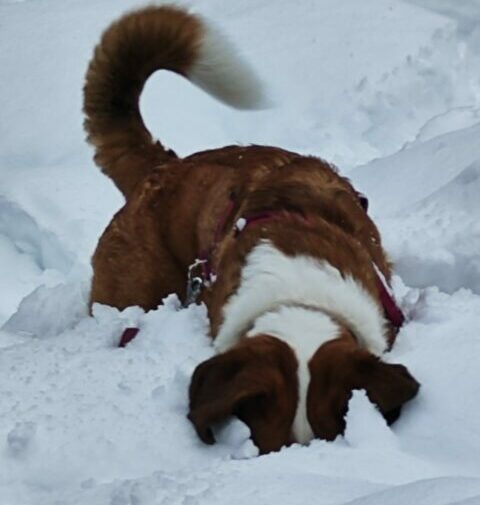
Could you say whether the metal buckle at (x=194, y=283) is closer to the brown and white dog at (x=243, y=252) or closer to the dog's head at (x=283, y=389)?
the brown and white dog at (x=243, y=252)

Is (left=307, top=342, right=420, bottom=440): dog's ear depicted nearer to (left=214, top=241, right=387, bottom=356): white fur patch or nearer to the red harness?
(left=214, top=241, right=387, bottom=356): white fur patch

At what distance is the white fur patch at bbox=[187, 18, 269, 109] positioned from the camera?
12.9ft

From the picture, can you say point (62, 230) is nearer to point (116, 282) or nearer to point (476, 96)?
point (116, 282)

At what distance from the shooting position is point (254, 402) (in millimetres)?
2453

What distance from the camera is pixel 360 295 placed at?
9.69ft

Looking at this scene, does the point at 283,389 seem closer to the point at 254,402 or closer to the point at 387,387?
the point at 254,402

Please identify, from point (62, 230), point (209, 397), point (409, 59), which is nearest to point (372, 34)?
point (409, 59)

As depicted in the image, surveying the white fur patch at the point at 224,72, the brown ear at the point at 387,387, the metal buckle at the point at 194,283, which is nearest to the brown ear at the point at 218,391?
the brown ear at the point at 387,387

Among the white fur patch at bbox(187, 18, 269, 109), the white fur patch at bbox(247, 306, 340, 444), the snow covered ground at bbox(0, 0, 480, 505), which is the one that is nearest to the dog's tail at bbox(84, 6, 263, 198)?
the white fur patch at bbox(187, 18, 269, 109)

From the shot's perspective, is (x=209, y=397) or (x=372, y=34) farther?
(x=372, y=34)

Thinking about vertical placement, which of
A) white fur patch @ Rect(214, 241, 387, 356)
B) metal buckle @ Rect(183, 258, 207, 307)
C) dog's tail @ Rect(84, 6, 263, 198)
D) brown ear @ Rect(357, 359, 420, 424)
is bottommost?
brown ear @ Rect(357, 359, 420, 424)

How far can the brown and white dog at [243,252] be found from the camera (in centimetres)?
248

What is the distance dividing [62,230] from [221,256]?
6.63ft

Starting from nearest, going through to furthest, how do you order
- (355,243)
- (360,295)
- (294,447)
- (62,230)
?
1. (294,447)
2. (360,295)
3. (355,243)
4. (62,230)
